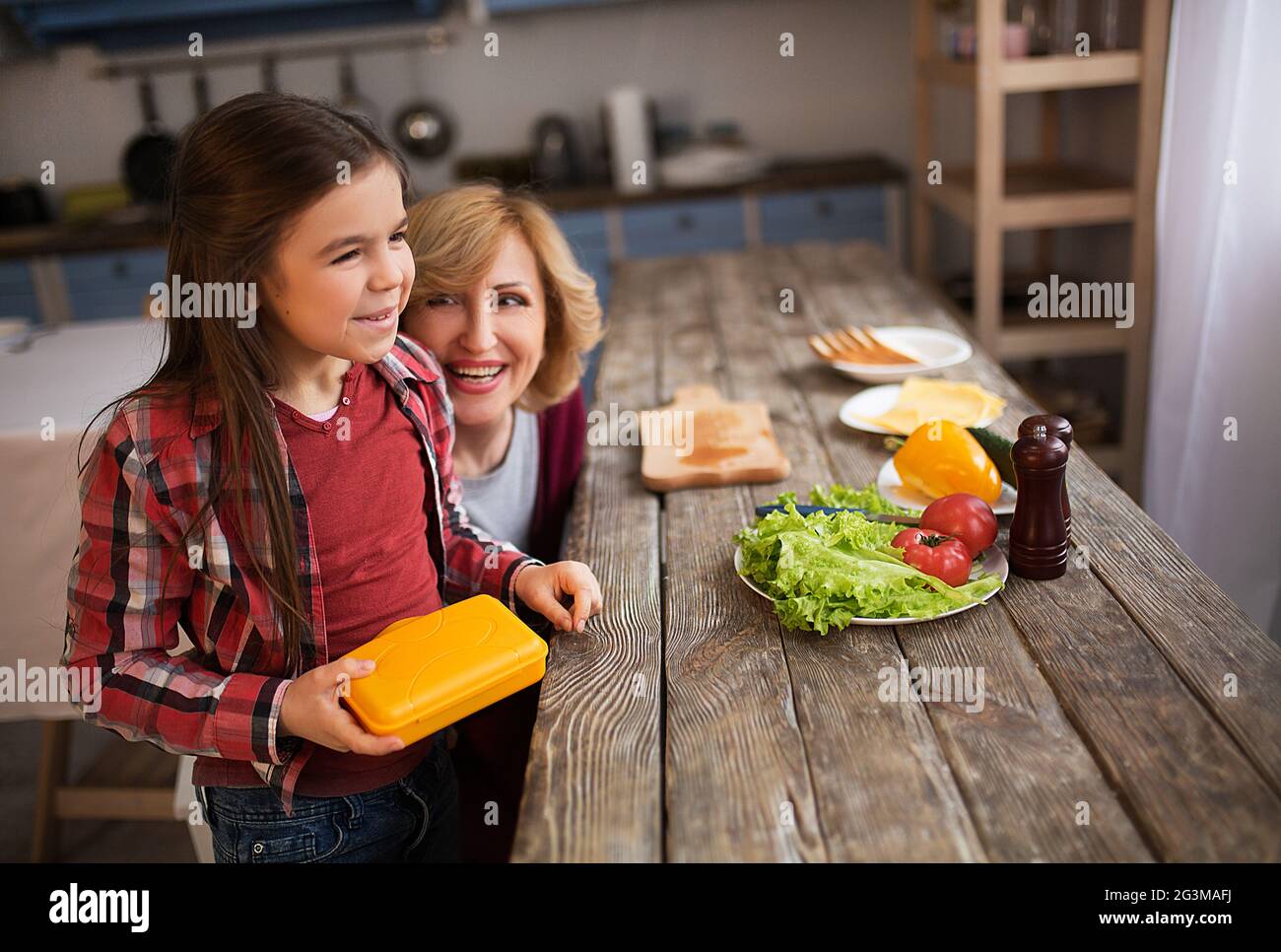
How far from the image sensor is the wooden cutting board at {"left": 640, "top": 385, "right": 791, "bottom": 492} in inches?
66.1

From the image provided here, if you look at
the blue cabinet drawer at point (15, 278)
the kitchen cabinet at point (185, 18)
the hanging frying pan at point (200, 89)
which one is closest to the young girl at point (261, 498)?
the kitchen cabinet at point (185, 18)

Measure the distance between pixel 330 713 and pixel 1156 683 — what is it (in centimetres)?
81

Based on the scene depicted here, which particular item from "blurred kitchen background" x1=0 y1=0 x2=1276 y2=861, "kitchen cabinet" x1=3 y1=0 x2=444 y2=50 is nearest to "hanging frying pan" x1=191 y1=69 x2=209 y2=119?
"blurred kitchen background" x1=0 y1=0 x2=1276 y2=861

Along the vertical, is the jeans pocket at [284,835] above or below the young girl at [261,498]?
below

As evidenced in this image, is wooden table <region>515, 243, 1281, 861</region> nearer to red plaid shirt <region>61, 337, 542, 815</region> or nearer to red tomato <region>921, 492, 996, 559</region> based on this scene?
red tomato <region>921, 492, 996, 559</region>

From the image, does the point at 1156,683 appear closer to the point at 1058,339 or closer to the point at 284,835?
the point at 284,835

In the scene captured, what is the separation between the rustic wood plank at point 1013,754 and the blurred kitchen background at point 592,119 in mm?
2640

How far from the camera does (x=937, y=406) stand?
185cm

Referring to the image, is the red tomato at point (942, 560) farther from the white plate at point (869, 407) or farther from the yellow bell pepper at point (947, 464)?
the white plate at point (869, 407)

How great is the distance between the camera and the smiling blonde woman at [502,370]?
163 centimetres
